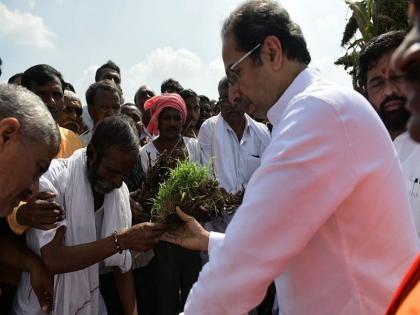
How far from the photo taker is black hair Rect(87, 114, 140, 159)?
3.22m

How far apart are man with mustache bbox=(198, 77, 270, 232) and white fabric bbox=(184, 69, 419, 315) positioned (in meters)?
2.99

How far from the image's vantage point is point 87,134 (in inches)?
208

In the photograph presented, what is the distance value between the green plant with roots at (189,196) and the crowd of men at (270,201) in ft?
0.44

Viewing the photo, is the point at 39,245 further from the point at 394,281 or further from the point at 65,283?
the point at 394,281

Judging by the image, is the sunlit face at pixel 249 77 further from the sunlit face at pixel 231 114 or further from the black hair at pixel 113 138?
the sunlit face at pixel 231 114

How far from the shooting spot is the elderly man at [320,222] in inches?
62.8

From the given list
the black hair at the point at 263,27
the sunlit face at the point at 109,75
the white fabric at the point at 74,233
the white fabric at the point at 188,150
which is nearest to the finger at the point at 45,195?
the white fabric at the point at 74,233

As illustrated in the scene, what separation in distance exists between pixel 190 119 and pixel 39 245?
437 cm

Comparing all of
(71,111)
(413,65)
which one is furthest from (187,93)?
(413,65)

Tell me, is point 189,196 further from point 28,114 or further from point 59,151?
point 28,114

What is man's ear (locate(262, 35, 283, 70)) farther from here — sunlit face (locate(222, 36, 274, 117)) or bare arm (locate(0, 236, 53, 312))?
bare arm (locate(0, 236, 53, 312))

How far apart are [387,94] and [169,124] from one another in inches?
94.9

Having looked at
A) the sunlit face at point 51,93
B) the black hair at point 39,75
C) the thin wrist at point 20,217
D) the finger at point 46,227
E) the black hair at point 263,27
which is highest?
the black hair at point 263,27

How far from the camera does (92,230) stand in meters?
3.11
